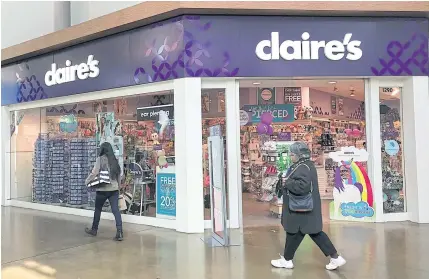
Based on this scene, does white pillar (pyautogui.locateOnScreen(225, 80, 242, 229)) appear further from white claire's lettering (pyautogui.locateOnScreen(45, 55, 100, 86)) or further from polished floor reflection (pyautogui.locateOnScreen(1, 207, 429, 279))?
white claire's lettering (pyautogui.locateOnScreen(45, 55, 100, 86))

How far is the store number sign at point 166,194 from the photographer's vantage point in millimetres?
7902

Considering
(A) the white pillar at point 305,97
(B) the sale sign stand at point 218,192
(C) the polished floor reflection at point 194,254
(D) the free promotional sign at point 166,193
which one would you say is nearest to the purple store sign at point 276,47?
(A) the white pillar at point 305,97

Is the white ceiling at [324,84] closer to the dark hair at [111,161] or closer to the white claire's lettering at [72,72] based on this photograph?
the dark hair at [111,161]

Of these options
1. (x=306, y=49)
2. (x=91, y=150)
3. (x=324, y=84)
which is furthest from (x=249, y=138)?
(x=91, y=150)

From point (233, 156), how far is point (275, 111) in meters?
1.82

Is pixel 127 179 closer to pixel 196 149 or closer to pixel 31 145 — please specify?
pixel 196 149

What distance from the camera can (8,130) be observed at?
1173 cm

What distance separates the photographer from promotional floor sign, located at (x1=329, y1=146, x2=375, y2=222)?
8.04 metres

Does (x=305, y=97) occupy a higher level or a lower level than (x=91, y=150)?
higher

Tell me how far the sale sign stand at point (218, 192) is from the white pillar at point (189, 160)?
0.86 m

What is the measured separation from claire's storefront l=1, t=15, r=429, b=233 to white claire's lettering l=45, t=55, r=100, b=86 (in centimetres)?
4

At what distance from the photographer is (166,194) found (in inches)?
316

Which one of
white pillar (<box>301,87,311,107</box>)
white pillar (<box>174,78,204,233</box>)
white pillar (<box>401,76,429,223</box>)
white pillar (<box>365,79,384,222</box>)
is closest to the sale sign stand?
white pillar (<box>174,78,204,233</box>)

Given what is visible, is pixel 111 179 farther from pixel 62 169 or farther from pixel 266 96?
pixel 62 169
